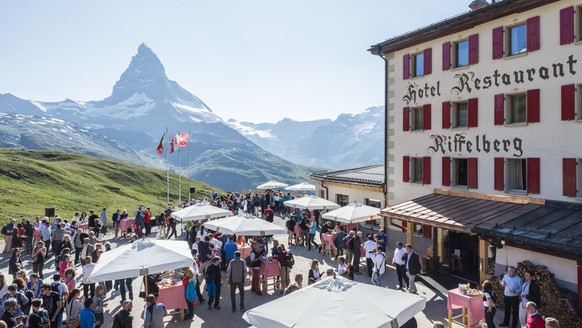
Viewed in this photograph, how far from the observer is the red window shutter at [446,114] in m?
20.9

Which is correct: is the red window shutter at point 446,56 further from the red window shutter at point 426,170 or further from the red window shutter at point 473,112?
the red window shutter at point 426,170

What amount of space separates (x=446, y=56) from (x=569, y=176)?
847cm

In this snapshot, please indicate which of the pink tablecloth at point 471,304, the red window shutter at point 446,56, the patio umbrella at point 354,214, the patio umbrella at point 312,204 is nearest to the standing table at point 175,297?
the pink tablecloth at point 471,304

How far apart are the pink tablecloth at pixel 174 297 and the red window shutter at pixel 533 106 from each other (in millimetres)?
15474

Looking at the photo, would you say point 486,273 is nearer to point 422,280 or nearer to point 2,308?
point 422,280

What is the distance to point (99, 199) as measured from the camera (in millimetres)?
52094

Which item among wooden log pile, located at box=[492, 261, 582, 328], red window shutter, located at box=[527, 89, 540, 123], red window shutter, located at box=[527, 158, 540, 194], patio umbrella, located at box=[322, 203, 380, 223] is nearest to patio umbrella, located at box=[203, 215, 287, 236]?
patio umbrella, located at box=[322, 203, 380, 223]

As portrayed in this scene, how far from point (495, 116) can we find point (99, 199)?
48315 millimetres

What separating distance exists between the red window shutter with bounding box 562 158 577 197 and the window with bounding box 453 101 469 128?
17.6 feet

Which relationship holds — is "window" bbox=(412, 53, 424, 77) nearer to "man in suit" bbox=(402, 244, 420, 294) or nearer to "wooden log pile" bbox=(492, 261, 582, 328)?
"man in suit" bbox=(402, 244, 420, 294)

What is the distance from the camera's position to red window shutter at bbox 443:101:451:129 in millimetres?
20891

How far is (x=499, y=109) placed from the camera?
18.5 m

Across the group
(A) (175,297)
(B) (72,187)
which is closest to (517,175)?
(A) (175,297)

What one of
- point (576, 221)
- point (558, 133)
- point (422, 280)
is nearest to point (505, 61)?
point (558, 133)
